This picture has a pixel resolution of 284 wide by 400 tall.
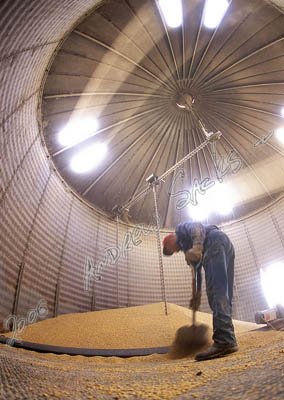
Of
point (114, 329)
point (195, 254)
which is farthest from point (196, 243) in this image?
point (114, 329)

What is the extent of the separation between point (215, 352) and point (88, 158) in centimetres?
422

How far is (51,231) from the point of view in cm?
439

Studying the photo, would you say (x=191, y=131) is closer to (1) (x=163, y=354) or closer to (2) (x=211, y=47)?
(2) (x=211, y=47)

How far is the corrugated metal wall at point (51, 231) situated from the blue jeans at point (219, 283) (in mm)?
2467

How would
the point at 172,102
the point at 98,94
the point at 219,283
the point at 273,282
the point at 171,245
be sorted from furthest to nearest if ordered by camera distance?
the point at 273,282 < the point at 172,102 < the point at 98,94 < the point at 171,245 < the point at 219,283

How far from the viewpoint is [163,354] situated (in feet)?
7.42

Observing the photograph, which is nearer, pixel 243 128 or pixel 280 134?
pixel 280 134

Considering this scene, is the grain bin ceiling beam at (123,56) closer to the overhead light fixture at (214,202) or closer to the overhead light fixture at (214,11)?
the overhead light fixture at (214,11)

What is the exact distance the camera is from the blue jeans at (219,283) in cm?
177

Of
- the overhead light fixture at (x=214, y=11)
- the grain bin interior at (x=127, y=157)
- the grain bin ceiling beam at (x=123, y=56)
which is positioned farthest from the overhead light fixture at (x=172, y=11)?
the grain bin ceiling beam at (x=123, y=56)

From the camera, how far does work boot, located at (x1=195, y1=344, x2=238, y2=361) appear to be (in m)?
1.60

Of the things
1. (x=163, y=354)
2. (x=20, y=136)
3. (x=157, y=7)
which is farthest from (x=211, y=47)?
(x=163, y=354)

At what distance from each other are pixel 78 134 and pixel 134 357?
3.71 meters

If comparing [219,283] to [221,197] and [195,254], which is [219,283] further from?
[221,197]
